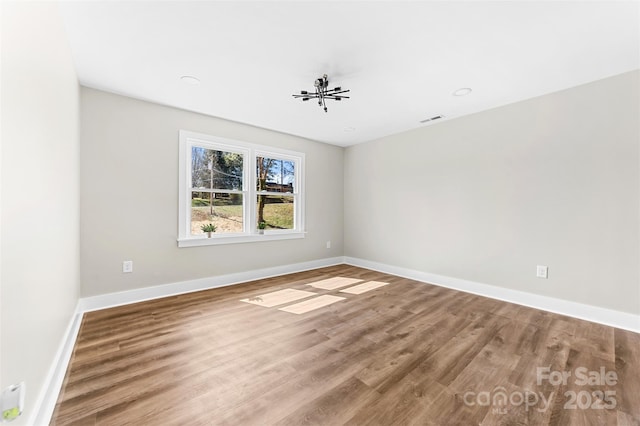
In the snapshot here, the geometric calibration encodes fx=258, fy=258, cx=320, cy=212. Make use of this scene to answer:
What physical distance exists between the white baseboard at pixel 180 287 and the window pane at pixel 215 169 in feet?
4.41

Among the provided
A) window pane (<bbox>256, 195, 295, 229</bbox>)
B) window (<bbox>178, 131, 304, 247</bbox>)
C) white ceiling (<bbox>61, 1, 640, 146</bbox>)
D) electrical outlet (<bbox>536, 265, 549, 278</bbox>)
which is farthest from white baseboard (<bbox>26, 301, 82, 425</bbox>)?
electrical outlet (<bbox>536, 265, 549, 278</bbox>)

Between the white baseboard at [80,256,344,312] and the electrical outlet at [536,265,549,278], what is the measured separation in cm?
332

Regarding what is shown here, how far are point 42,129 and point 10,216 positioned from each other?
0.68m

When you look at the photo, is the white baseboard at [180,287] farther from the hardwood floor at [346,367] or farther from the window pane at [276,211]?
the window pane at [276,211]

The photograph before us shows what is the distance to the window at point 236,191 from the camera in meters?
3.58

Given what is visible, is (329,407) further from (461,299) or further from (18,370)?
(461,299)

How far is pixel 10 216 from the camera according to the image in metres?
1.04

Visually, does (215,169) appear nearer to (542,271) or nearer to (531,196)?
(531,196)

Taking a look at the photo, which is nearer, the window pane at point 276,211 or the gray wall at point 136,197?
the gray wall at point 136,197

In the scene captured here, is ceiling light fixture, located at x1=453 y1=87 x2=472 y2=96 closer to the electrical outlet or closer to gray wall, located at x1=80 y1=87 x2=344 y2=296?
the electrical outlet

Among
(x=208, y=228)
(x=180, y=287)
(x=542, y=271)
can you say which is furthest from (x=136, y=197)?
(x=542, y=271)

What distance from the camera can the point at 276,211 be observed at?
4.54m

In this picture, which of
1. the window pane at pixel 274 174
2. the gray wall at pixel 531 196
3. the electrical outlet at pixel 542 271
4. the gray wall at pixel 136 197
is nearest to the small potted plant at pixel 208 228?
the gray wall at pixel 136 197

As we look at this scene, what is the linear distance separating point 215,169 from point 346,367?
125 inches
